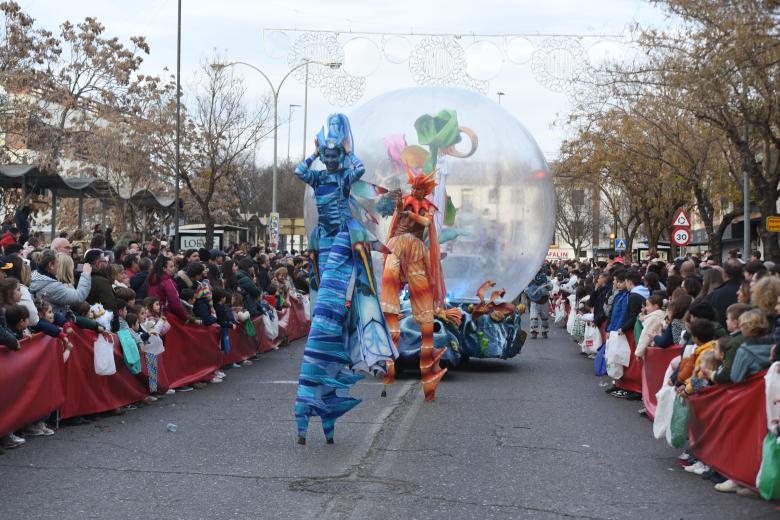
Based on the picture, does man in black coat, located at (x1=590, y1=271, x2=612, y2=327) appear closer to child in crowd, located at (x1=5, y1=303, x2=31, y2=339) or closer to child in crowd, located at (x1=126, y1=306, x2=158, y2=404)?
child in crowd, located at (x1=126, y1=306, x2=158, y2=404)

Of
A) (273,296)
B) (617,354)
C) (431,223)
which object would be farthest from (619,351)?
(273,296)

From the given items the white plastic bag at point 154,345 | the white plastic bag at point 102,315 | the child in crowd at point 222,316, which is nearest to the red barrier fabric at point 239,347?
the child in crowd at point 222,316

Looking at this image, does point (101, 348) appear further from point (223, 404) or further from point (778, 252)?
point (778, 252)

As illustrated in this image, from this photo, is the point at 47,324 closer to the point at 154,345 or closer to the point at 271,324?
the point at 154,345

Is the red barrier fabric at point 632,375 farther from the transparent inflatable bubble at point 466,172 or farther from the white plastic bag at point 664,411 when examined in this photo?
the white plastic bag at point 664,411

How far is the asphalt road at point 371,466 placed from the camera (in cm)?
629

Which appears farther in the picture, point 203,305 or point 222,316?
point 222,316

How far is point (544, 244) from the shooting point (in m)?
14.9

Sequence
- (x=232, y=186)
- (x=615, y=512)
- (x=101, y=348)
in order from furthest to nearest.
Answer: (x=232, y=186), (x=101, y=348), (x=615, y=512)

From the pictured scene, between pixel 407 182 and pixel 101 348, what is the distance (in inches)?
183

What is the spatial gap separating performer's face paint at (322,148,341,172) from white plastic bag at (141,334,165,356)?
12.0 ft

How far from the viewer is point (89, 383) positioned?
994cm

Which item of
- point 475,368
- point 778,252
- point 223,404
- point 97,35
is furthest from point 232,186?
point 223,404

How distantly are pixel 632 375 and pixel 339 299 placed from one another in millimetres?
4955
